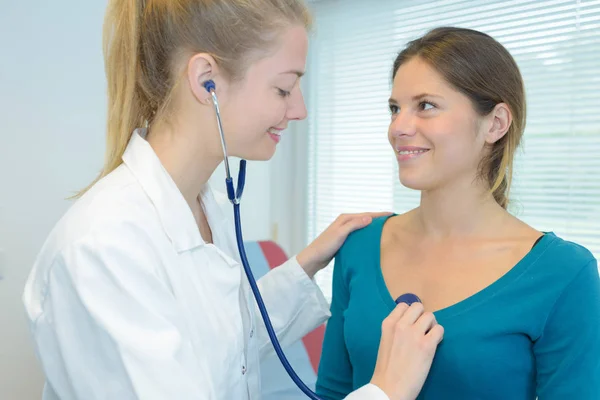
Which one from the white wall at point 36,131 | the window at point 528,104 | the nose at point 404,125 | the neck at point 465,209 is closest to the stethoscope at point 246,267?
the neck at point 465,209

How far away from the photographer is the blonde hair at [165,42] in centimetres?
99

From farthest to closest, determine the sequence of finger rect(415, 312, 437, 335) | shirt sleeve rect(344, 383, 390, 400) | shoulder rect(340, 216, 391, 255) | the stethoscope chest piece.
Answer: shoulder rect(340, 216, 391, 255), the stethoscope chest piece, finger rect(415, 312, 437, 335), shirt sleeve rect(344, 383, 390, 400)

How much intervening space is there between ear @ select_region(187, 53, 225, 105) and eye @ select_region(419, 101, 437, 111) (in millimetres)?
438

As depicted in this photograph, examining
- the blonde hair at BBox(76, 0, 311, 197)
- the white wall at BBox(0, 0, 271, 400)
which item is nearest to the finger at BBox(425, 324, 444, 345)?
the blonde hair at BBox(76, 0, 311, 197)

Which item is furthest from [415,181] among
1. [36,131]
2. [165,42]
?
[36,131]

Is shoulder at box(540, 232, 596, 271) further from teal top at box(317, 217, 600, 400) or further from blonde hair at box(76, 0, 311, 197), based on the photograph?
blonde hair at box(76, 0, 311, 197)

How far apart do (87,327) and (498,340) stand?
727mm

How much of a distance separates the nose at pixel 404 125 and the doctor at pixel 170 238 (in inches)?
9.2

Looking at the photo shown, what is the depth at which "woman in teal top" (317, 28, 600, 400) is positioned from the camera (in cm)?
105

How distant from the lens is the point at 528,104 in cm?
204

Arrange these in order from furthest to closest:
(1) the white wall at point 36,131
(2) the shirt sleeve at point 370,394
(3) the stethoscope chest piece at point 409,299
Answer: (1) the white wall at point 36,131, (3) the stethoscope chest piece at point 409,299, (2) the shirt sleeve at point 370,394

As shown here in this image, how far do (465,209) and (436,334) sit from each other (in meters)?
0.34

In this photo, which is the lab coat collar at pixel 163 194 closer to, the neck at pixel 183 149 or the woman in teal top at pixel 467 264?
the neck at pixel 183 149

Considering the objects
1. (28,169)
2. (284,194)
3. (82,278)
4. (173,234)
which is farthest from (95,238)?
(284,194)
